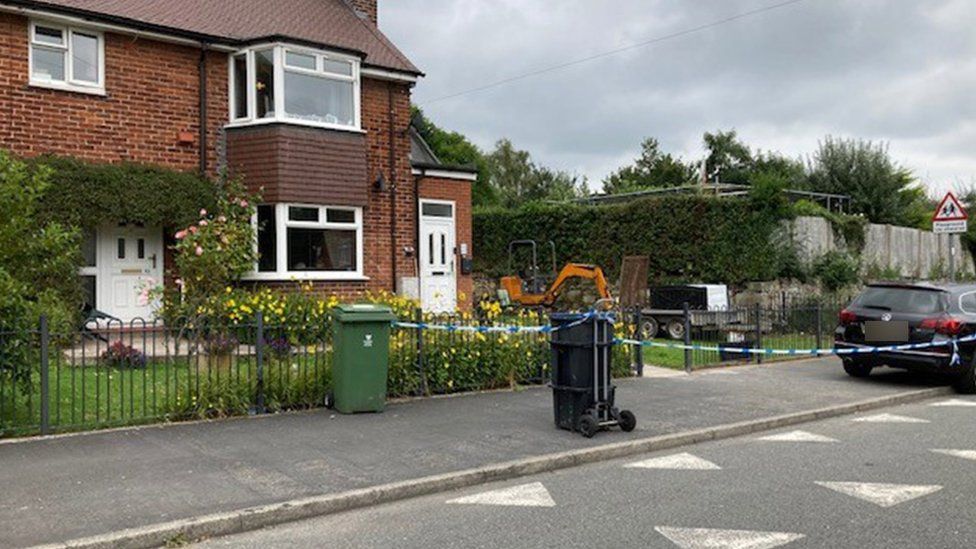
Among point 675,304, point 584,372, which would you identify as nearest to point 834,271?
point 675,304

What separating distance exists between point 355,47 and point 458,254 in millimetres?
5238

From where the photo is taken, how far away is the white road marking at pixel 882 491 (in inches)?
247

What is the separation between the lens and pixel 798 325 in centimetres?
1675

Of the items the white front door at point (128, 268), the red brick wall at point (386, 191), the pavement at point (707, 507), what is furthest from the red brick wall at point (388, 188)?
the pavement at point (707, 507)

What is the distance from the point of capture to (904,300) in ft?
40.7

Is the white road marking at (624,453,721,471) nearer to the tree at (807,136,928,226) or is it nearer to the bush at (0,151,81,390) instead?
the bush at (0,151,81,390)

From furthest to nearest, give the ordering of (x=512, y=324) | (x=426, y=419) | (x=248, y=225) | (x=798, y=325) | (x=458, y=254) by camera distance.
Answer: (x=458, y=254), (x=798, y=325), (x=248, y=225), (x=512, y=324), (x=426, y=419)

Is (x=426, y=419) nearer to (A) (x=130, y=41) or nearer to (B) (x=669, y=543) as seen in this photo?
(B) (x=669, y=543)

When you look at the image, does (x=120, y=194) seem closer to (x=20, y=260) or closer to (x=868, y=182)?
(x=20, y=260)

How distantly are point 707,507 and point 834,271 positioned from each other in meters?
17.0

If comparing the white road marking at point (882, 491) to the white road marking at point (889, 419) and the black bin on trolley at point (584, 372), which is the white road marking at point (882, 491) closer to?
the black bin on trolley at point (584, 372)

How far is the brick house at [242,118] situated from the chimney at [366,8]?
1255 mm

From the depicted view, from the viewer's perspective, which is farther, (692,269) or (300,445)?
(692,269)

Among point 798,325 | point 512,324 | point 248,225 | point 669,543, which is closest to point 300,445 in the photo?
point 669,543
